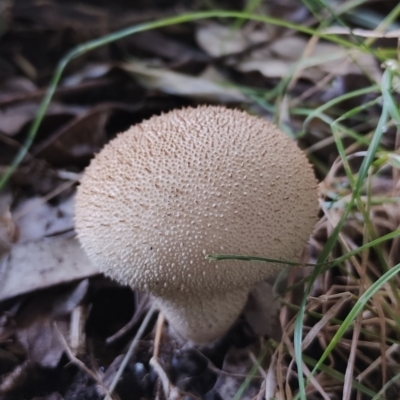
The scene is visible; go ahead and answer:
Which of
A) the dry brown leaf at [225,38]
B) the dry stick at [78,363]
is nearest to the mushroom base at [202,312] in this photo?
the dry stick at [78,363]

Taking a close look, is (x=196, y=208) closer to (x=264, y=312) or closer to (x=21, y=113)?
(x=264, y=312)

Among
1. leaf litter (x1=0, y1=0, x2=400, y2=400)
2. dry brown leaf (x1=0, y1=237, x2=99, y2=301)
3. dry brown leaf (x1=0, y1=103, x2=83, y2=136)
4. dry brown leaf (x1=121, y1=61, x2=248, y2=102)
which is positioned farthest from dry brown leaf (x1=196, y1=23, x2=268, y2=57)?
dry brown leaf (x1=0, y1=237, x2=99, y2=301)

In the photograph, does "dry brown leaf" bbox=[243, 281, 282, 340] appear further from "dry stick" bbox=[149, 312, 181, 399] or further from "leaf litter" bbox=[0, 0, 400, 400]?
"dry stick" bbox=[149, 312, 181, 399]

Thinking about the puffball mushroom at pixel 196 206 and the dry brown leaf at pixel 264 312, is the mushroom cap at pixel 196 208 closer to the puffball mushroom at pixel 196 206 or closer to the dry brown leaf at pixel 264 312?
the puffball mushroom at pixel 196 206

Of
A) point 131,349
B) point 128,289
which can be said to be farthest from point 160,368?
point 128,289

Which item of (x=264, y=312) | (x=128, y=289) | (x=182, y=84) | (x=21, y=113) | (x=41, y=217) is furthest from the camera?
(x=182, y=84)
